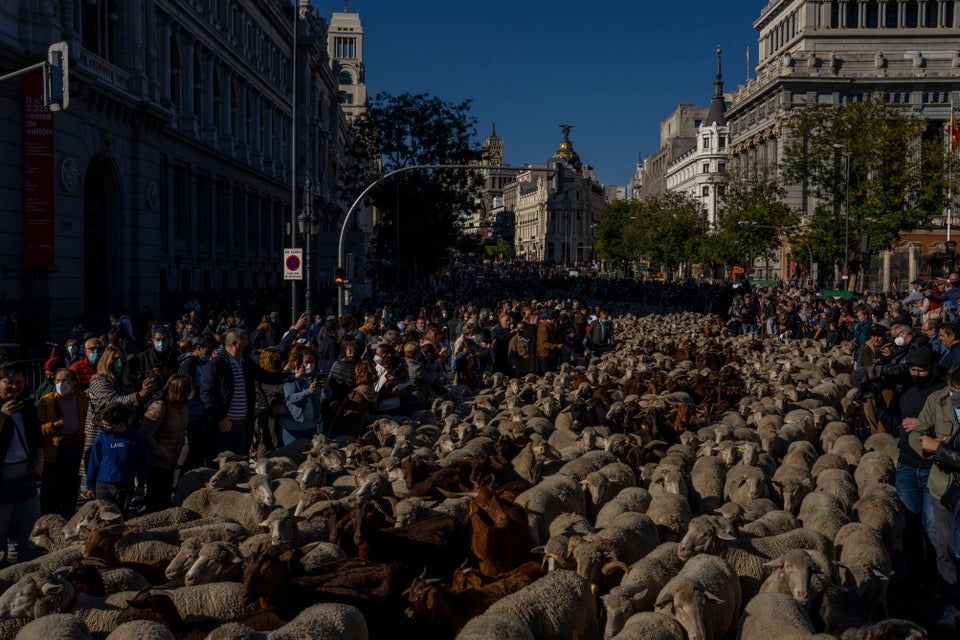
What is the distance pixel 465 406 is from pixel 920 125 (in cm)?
4486

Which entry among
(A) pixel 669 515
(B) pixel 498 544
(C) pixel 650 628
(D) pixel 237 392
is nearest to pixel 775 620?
(C) pixel 650 628

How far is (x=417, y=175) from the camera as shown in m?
54.4

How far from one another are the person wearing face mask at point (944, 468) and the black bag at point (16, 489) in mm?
6857

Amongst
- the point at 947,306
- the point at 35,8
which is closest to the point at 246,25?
the point at 35,8

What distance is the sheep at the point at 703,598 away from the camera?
22.1 ft

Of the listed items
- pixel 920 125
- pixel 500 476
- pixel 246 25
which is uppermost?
pixel 246 25

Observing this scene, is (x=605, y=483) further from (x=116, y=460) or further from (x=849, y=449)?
(x=116, y=460)

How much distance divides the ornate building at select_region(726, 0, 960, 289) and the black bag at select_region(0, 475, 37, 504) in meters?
73.4

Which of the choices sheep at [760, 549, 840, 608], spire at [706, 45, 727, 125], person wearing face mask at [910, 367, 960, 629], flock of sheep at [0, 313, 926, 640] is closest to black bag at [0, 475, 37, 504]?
flock of sheep at [0, 313, 926, 640]

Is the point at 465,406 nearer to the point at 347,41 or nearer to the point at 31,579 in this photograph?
the point at 31,579

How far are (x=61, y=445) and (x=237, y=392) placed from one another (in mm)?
1896

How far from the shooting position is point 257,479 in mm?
9781

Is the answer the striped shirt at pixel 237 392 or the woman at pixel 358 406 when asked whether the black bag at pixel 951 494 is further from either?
the woman at pixel 358 406

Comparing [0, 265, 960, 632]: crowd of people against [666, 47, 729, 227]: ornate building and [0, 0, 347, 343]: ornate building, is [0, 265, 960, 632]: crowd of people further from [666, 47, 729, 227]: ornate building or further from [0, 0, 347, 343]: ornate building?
[666, 47, 729, 227]: ornate building
